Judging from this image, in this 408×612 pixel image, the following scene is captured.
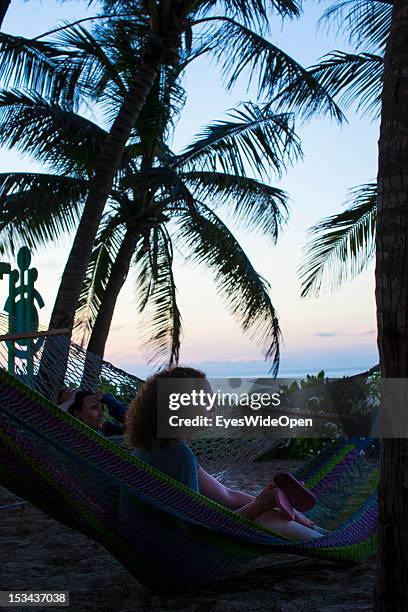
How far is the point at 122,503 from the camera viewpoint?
2301 mm

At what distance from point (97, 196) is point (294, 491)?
445 centimetres

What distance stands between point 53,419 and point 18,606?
0.65m

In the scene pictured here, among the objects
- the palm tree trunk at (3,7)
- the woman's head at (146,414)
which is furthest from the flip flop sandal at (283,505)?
the palm tree trunk at (3,7)

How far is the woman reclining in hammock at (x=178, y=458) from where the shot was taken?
2.47m

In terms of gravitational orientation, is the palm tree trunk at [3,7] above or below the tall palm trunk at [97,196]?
above

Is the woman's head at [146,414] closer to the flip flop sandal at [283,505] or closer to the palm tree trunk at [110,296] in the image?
the flip flop sandal at [283,505]

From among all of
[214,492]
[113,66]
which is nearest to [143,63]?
[113,66]

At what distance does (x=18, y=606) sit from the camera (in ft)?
7.89

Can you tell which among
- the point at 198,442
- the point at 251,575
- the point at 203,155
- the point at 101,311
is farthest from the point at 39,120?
the point at 251,575

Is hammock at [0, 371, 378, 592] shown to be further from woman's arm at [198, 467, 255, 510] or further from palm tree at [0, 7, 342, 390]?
palm tree at [0, 7, 342, 390]

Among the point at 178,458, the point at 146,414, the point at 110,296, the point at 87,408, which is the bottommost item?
the point at 178,458

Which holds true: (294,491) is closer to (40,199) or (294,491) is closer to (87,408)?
(87,408)

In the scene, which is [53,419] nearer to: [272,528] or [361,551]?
[272,528]

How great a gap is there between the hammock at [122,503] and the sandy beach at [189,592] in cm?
10
